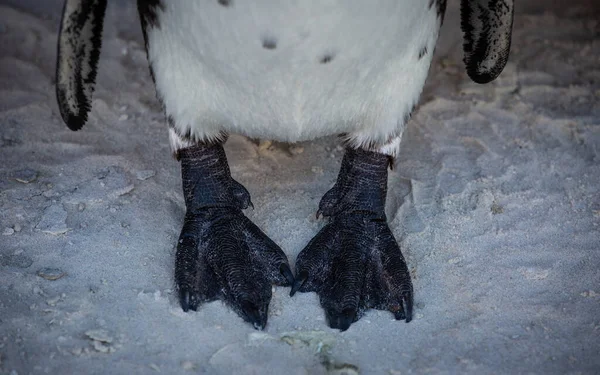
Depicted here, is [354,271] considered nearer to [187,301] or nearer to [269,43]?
[187,301]

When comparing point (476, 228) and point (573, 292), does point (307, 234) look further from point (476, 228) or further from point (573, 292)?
point (573, 292)

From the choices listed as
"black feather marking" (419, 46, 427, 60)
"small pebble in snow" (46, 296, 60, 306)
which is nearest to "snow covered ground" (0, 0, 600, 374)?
"small pebble in snow" (46, 296, 60, 306)

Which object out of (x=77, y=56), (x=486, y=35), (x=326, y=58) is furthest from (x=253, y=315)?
(x=486, y=35)

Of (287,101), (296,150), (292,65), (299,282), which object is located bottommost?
(296,150)

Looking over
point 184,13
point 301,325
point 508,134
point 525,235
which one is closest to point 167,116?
point 184,13

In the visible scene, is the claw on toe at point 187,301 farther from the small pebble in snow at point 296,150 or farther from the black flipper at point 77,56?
the small pebble in snow at point 296,150
